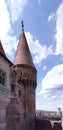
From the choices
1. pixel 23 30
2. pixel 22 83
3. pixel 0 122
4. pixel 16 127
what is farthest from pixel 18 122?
pixel 23 30

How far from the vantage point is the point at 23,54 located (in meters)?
24.9

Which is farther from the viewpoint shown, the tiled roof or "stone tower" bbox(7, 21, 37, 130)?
the tiled roof

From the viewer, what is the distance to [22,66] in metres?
23.4

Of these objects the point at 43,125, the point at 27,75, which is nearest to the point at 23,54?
the point at 27,75

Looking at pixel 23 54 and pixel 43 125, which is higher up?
pixel 23 54

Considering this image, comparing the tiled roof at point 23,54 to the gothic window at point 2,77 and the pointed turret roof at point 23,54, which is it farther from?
the gothic window at point 2,77

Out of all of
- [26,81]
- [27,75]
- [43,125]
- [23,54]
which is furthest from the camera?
[43,125]

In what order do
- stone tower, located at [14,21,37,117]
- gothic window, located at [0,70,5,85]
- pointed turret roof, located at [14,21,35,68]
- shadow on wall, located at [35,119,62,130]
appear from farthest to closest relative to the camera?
shadow on wall, located at [35,119,62,130] → pointed turret roof, located at [14,21,35,68] → stone tower, located at [14,21,37,117] → gothic window, located at [0,70,5,85]

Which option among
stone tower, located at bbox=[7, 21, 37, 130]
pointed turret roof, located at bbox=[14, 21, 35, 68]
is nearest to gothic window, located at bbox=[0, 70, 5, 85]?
stone tower, located at bbox=[7, 21, 37, 130]

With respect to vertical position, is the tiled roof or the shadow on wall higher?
the tiled roof

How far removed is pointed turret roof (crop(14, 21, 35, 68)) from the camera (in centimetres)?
2398

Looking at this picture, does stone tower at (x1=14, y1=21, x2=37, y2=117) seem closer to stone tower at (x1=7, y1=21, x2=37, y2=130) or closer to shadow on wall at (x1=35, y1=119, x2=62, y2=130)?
stone tower at (x1=7, y1=21, x2=37, y2=130)

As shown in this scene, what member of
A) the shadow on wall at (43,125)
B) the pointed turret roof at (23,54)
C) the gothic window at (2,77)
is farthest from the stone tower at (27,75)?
the gothic window at (2,77)

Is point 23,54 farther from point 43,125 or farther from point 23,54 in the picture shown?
point 43,125
